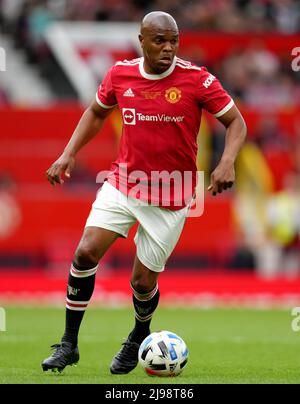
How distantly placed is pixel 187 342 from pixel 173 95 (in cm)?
392

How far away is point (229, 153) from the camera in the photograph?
8.52 m

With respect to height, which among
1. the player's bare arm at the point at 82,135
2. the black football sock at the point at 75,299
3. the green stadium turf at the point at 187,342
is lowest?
the green stadium turf at the point at 187,342

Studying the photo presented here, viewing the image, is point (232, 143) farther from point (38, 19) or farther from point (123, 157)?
point (38, 19)

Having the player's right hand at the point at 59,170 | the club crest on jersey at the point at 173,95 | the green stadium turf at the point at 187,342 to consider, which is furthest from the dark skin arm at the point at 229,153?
the green stadium turf at the point at 187,342

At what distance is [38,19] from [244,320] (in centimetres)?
1091

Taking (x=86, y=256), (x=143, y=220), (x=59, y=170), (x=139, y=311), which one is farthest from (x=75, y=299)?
(x=59, y=170)

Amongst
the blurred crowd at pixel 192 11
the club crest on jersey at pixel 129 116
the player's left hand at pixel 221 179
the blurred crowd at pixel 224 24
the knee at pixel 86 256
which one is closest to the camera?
the player's left hand at pixel 221 179

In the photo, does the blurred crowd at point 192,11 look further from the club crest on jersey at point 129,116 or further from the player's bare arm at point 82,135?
the club crest on jersey at point 129,116

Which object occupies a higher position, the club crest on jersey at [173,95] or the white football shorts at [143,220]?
the club crest on jersey at [173,95]

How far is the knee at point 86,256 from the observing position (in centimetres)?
862

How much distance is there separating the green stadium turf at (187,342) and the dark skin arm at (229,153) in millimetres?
1424

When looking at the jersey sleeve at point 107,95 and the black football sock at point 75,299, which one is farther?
the jersey sleeve at point 107,95

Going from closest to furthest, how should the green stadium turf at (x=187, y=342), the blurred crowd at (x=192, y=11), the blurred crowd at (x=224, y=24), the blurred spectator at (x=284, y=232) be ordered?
the green stadium turf at (x=187, y=342) → the blurred spectator at (x=284, y=232) → the blurred crowd at (x=224, y=24) → the blurred crowd at (x=192, y=11)
